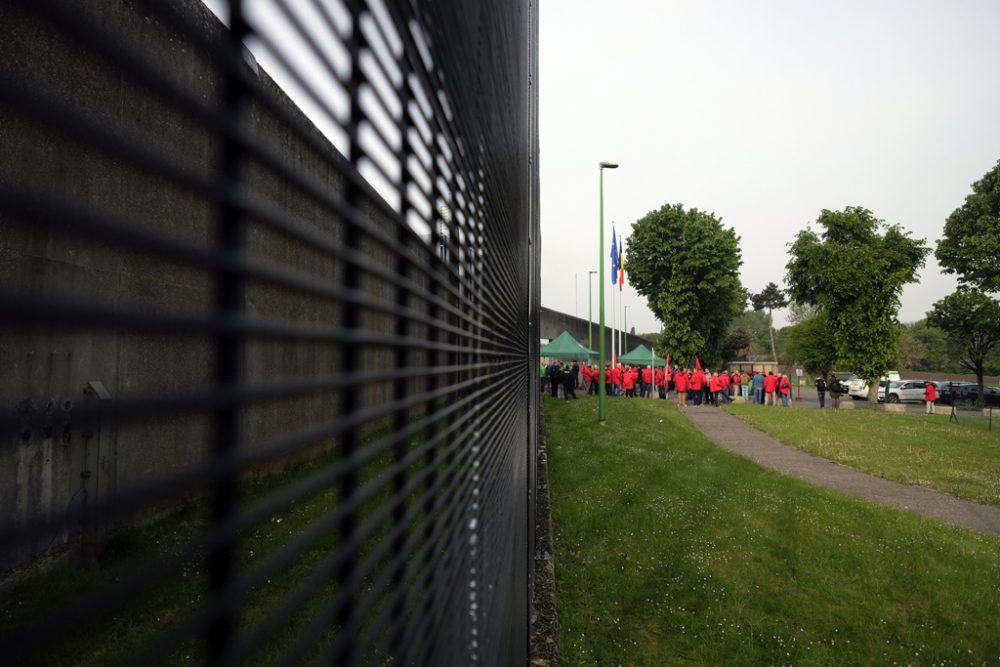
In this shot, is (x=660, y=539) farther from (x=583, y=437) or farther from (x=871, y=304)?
(x=871, y=304)

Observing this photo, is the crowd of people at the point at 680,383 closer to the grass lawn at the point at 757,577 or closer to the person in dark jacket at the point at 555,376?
the person in dark jacket at the point at 555,376

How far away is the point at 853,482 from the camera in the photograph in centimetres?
1245

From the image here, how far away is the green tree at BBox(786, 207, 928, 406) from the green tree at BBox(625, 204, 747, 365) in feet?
20.0

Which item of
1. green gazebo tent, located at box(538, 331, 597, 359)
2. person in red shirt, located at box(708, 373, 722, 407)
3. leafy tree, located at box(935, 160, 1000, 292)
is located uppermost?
leafy tree, located at box(935, 160, 1000, 292)

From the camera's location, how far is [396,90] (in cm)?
81

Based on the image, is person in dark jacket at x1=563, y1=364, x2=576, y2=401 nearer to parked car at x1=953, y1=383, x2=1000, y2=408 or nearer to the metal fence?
parked car at x1=953, y1=383, x2=1000, y2=408

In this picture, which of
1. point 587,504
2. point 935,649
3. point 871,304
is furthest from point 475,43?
point 871,304

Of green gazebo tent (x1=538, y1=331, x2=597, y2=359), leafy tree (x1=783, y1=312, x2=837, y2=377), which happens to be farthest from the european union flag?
leafy tree (x1=783, y1=312, x2=837, y2=377)

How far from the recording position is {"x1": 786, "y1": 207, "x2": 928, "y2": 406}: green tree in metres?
32.4

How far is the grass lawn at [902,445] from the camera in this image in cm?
1257

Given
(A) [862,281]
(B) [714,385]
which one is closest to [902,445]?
(B) [714,385]

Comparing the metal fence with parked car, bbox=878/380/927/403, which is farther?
parked car, bbox=878/380/927/403

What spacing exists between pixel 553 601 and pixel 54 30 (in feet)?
19.6

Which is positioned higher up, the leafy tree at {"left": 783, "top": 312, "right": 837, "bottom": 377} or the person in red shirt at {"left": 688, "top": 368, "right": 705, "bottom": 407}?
the leafy tree at {"left": 783, "top": 312, "right": 837, "bottom": 377}
